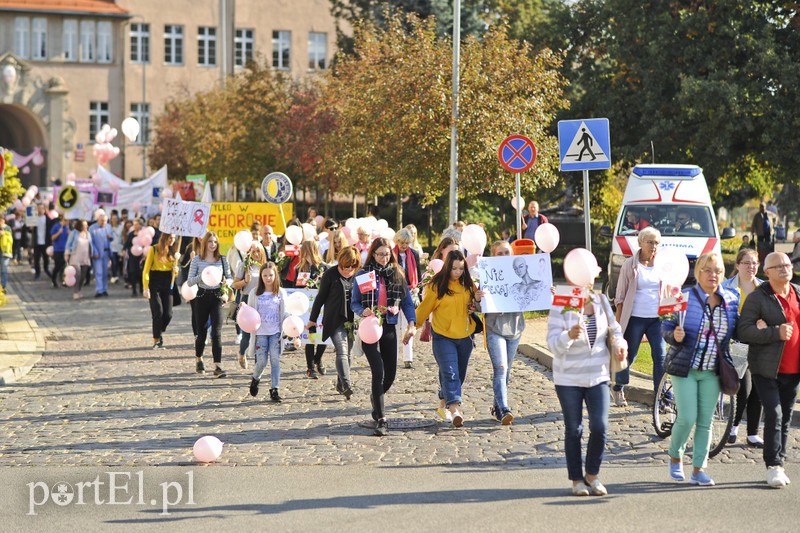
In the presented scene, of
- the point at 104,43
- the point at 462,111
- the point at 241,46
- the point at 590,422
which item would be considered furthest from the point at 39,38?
the point at 590,422

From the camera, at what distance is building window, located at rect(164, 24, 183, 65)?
213 feet

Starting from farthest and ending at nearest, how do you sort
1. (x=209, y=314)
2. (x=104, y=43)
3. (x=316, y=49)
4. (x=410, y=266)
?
(x=316, y=49)
(x=104, y=43)
(x=209, y=314)
(x=410, y=266)

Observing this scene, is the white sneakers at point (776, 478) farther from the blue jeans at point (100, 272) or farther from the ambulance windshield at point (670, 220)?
the blue jeans at point (100, 272)

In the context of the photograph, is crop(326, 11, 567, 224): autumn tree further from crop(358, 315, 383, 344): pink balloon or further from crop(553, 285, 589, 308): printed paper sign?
crop(553, 285, 589, 308): printed paper sign

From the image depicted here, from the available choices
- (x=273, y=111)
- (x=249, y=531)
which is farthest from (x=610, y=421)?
(x=273, y=111)

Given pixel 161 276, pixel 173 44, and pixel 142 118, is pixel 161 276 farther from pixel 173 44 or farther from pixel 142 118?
pixel 173 44

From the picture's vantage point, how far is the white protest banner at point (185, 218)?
60.9 feet

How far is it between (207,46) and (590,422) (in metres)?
59.6

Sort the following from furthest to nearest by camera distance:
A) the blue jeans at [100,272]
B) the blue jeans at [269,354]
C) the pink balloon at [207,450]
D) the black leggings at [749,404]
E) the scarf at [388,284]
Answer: the blue jeans at [100,272] → the blue jeans at [269,354] → the scarf at [388,284] → the black leggings at [749,404] → the pink balloon at [207,450]

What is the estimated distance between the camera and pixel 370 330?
1111cm

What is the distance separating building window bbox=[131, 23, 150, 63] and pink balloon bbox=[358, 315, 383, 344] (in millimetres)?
55846

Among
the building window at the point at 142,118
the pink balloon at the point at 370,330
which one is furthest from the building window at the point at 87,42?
the pink balloon at the point at 370,330

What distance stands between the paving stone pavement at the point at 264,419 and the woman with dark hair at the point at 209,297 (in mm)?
319

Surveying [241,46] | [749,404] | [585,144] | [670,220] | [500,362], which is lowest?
[749,404]
